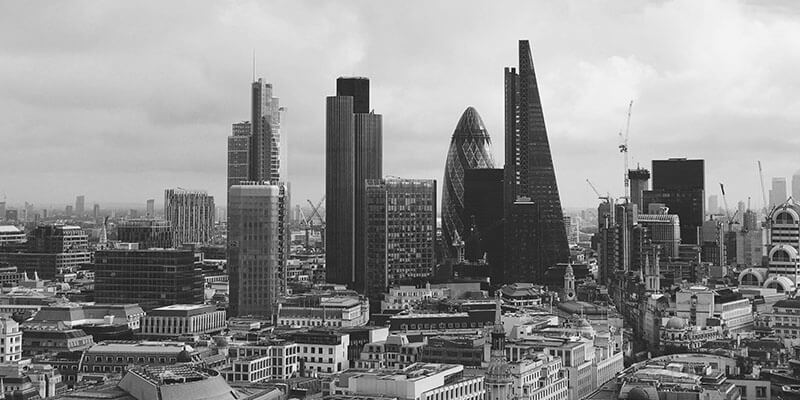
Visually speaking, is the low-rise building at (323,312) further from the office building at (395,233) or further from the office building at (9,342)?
the office building at (395,233)

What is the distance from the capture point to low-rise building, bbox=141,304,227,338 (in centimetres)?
13662

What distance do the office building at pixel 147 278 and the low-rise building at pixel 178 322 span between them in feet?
63.9

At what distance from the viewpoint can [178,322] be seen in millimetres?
138250

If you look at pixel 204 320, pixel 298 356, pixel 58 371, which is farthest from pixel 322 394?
pixel 204 320

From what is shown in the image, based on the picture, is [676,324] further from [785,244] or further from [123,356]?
[123,356]

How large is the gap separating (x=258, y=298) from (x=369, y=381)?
73.1 m

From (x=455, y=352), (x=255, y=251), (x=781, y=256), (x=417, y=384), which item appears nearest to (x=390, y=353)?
(x=455, y=352)

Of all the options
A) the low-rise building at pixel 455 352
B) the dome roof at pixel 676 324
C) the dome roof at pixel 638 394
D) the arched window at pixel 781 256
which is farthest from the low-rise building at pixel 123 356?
the arched window at pixel 781 256

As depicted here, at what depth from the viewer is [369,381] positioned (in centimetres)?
8356

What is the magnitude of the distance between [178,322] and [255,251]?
19233 mm

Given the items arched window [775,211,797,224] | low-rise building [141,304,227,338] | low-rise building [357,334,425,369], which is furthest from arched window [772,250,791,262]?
low-rise building [141,304,227,338]

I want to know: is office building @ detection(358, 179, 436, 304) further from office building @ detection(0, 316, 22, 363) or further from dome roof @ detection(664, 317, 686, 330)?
office building @ detection(0, 316, 22, 363)

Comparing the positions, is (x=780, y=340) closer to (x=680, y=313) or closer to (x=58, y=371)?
(x=680, y=313)

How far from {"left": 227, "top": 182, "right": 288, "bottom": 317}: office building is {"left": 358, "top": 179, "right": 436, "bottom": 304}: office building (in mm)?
37158
